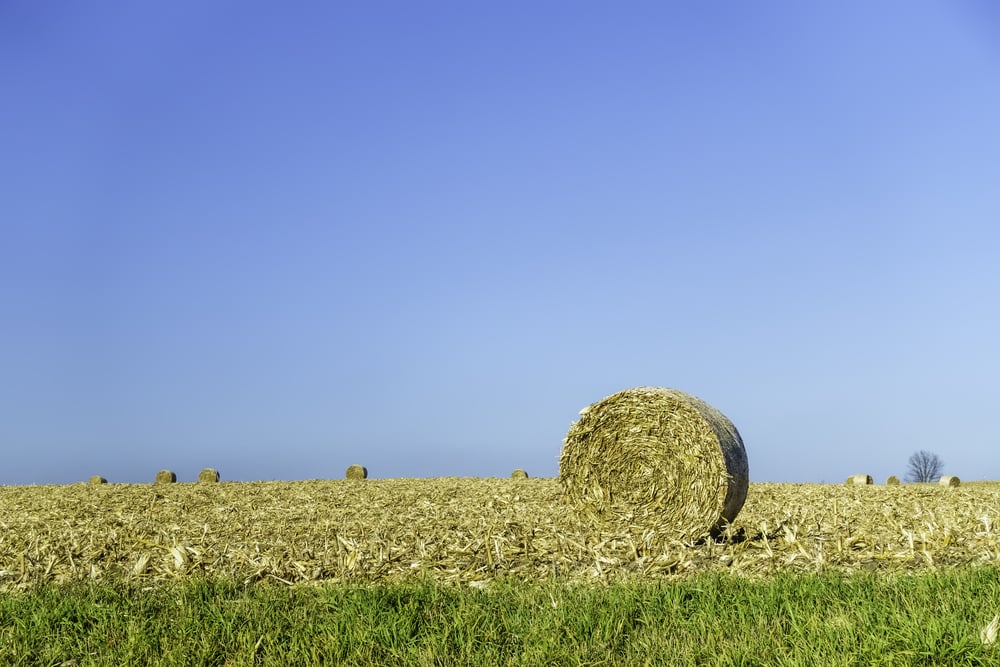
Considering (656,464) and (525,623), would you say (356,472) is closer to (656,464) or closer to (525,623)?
(656,464)

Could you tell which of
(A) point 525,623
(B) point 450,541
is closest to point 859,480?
(B) point 450,541

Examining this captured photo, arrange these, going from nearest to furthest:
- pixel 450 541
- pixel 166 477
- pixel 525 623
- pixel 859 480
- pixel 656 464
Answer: pixel 525 623, pixel 450 541, pixel 656 464, pixel 859 480, pixel 166 477

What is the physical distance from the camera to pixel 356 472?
2573 cm

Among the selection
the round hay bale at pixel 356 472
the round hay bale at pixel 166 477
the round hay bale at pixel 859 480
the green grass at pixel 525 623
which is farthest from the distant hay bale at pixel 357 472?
the green grass at pixel 525 623

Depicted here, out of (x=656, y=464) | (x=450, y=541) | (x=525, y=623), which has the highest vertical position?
(x=656, y=464)

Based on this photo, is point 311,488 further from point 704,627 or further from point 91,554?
point 704,627

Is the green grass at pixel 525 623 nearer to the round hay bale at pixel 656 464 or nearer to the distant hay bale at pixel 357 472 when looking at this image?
the round hay bale at pixel 656 464

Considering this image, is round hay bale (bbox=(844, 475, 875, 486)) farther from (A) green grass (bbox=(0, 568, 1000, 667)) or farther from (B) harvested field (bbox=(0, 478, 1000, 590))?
(A) green grass (bbox=(0, 568, 1000, 667))

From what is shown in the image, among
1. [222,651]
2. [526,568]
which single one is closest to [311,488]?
[526,568]

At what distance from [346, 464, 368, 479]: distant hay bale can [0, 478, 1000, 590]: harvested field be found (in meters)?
8.23

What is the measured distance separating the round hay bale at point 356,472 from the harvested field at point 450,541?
823cm

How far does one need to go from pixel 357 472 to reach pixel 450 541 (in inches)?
631

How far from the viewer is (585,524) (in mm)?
12406

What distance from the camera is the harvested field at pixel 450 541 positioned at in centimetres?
908
